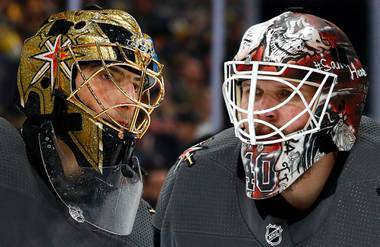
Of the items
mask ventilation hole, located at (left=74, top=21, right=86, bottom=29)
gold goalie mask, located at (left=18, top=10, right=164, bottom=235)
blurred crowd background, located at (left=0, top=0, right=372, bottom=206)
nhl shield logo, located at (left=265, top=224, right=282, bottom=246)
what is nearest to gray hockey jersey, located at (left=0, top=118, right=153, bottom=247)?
gold goalie mask, located at (left=18, top=10, right=164, bottom=235)

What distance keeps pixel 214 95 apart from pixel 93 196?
2.57 metres

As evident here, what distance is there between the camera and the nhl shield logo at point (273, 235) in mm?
2896

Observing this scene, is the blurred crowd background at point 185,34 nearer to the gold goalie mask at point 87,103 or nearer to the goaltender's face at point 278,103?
the gold goalie mask at point 87,103

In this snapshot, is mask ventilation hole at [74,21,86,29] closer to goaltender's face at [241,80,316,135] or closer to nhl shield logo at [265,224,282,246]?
goaltender's face at [241,80,316,135]

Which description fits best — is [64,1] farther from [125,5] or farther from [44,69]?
[44,69]

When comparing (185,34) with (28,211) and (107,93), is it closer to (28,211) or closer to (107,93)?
(107,93)

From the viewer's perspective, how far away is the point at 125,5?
19.4ft

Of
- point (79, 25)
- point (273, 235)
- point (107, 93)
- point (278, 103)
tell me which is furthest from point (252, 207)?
point (79, 25)

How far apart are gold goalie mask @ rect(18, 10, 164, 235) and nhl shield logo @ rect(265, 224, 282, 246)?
535 millimetres

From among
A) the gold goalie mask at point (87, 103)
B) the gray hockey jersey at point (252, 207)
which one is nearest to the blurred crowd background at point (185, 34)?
the gold goalie mask at point (87, 103)

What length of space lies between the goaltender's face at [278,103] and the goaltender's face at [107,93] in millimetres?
459

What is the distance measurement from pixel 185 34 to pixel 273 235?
3375mm

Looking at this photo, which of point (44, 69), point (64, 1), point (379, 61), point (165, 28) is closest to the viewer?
point (44, 69)

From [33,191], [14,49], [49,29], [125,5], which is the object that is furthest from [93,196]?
[125,5]
